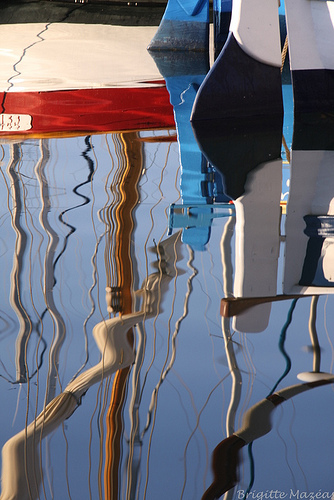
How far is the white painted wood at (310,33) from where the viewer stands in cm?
284

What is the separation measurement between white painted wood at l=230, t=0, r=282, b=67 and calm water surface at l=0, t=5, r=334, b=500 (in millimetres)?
950

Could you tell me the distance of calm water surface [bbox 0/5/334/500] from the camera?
3.13 feet

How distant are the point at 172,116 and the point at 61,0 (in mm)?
4514

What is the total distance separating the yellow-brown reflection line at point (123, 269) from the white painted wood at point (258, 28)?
1.92 feet

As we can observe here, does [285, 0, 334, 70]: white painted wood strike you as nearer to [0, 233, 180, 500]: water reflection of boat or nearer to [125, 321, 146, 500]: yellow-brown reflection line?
[0, 233, 180, 500]: water reflection of boat

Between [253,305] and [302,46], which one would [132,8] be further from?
[253,305]

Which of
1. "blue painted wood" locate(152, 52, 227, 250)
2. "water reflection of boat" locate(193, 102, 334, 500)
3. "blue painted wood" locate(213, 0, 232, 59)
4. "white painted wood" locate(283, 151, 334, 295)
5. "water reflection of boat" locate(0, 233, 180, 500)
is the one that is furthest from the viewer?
"blue painted wood" locate(213, 0, 232, 59)

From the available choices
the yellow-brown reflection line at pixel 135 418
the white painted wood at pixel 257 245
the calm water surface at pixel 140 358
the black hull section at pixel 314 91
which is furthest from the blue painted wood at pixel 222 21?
the yellow-brown reflection line at pixel 135 418

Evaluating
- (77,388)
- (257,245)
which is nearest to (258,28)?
(257,245)

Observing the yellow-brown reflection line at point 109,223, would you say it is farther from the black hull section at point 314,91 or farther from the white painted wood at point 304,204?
the black hull section at point 314,91

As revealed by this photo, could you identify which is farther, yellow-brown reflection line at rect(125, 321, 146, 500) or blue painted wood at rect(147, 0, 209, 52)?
blue painted wood at rect(147, 0, 209, 52)

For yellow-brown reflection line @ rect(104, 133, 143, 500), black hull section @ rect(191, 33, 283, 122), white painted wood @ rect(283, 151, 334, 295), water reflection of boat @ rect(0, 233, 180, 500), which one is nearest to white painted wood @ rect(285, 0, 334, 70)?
black hull section @ rect(191, 33, 283, 122)

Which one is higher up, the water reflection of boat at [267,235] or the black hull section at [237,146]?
the black hull section at [237,146]

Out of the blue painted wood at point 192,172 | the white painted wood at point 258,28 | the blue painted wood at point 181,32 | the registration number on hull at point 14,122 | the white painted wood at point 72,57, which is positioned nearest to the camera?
the blue painted wood at point 192,172
